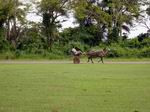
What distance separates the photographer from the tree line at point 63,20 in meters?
48.9

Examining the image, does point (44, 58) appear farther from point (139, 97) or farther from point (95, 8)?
point (139, 97)

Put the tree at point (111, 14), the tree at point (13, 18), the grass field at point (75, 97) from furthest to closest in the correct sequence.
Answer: the tree at point (111, 14), the tree at point (13, 18), the grass field at point (75, 97)

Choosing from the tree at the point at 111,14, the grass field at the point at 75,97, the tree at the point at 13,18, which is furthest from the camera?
the tree at the point at 111,14

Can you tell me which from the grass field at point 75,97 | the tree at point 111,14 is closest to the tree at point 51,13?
the tree at point 111,14

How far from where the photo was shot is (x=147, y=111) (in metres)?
10.7

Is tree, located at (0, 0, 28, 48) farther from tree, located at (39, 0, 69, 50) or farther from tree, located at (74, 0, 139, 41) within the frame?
tree, located at (74, 0, 139, 41)

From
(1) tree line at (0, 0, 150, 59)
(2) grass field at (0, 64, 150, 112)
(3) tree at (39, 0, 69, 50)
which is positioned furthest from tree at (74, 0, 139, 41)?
(2) grass field at (0, 64, 150, 112)

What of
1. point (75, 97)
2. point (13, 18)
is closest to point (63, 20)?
point (13, 18)

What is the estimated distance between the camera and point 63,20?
169ft

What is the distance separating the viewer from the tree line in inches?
1925

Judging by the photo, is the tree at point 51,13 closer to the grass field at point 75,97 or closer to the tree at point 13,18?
the tree at point 13,18

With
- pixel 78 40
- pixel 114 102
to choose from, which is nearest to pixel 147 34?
pixel 78 40

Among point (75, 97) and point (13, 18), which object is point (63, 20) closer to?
point (13, 18)

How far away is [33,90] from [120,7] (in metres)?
39.3
